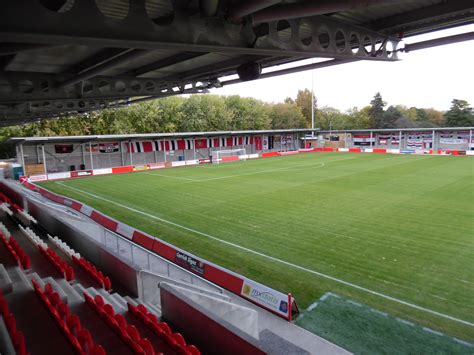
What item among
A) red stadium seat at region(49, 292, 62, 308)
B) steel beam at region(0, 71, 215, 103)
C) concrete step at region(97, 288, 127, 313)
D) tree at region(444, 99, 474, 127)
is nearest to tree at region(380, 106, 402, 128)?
tree at region(444, 99, 474, 127)

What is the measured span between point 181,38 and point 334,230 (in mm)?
11897

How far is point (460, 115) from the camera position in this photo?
239 feet

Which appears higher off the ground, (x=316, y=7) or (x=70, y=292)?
(x=316, y=7)

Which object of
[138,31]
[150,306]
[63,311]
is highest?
[138,31]

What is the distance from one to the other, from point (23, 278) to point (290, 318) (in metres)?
5.61

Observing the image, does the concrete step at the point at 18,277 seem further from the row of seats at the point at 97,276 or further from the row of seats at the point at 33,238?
the row of seats at the point at 33,238

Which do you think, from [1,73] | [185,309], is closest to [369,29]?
[185,309]

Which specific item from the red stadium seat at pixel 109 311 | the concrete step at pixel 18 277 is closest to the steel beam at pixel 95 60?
the red stadium seat at pixel 109 311

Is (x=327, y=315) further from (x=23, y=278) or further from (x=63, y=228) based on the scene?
(x=63, y=228)

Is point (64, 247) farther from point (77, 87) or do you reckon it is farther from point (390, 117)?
point (390, 117)

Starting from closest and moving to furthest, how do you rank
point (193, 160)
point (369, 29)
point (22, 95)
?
point (369, 29) → point (22, 95) → point (193, 160)

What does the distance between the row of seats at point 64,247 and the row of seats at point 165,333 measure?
156 inches

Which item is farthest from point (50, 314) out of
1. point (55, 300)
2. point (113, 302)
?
point (113, 302)

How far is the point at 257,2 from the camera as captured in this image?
12.3 feet
